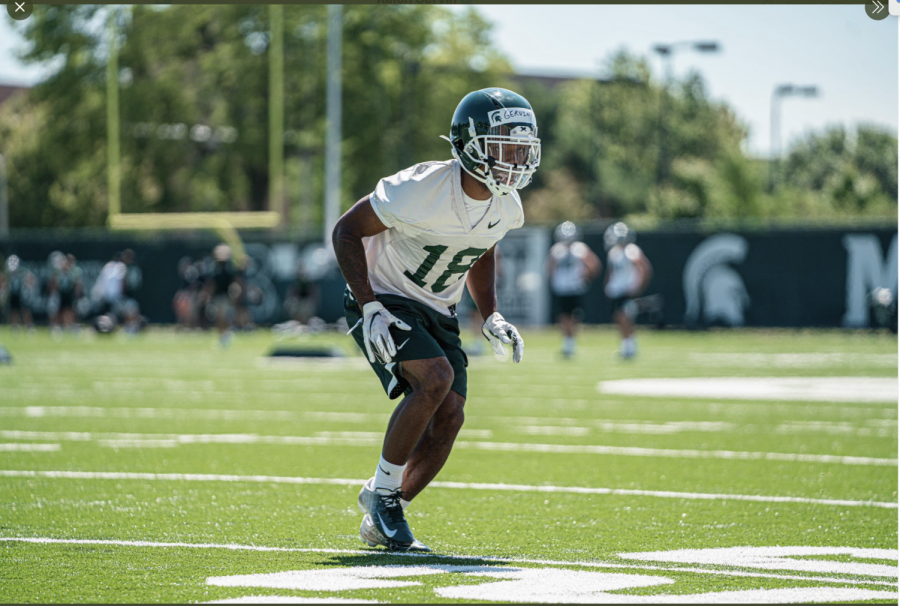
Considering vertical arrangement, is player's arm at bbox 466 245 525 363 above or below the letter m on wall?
above

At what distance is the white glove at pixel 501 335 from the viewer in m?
5.38

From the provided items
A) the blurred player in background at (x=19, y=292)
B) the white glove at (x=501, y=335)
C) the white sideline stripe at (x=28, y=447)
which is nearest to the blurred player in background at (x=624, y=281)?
the white sideline stripe at (x=28, y=447)

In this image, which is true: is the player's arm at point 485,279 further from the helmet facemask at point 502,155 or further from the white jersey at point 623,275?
the white jersey at point 623,275

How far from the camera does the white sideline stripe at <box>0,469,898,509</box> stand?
21.2ft

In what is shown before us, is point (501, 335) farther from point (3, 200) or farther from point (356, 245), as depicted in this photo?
point (3, 200)

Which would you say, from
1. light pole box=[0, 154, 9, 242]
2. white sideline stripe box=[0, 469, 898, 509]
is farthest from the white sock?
light pole box=[0, 154, 9, 242]

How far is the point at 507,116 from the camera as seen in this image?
513 cm

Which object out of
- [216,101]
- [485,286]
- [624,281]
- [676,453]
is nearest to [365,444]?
[676,453]

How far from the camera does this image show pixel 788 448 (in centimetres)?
876

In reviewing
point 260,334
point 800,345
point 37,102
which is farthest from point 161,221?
point 37,102

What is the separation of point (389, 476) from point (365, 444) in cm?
368

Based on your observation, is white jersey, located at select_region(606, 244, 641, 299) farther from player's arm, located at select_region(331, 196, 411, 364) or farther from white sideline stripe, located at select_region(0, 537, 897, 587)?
white sideline stripe, located at select_region(0, 537, 897, 587)

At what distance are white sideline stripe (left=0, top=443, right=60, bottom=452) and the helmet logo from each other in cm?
460

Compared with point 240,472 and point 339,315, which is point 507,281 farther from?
point 240,472
